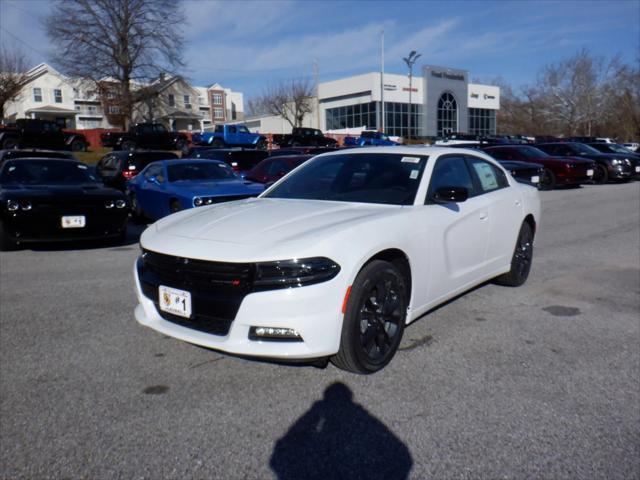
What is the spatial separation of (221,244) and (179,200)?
606 cm

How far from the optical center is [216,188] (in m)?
9.13

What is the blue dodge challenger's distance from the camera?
29.3ft

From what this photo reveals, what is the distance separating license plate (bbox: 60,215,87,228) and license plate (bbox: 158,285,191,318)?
473 centimetres

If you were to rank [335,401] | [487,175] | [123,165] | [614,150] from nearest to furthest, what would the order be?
[335,401], [487,175], [123,165], [614,150]

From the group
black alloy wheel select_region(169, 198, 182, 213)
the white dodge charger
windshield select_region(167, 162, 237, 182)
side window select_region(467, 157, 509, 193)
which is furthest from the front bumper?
windshield select_region(167, 162, 237, 182)

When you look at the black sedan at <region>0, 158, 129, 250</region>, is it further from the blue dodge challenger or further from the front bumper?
the front bumper

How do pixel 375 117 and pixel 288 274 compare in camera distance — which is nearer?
pixel 288 274

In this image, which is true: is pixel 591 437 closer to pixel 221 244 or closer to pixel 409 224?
pixel 409 224

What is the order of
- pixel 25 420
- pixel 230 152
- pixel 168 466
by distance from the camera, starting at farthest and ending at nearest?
pixel 230 152 → pixel 25 420 → pixel 168 466

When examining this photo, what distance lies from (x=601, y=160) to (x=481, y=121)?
54860 mm

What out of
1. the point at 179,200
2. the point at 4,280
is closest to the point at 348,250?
the point at 4,280

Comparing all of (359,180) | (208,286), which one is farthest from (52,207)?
(208,286)

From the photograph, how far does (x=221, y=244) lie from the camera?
135 inches

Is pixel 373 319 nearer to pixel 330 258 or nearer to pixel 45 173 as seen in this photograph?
pixel 330 258
